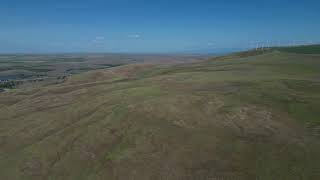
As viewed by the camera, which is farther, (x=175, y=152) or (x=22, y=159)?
(x=22, y=159)

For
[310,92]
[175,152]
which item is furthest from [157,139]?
[310,92]

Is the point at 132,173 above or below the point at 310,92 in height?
below

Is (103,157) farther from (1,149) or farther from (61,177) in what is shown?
(1,149)

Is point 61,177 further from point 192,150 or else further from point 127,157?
point 192,150

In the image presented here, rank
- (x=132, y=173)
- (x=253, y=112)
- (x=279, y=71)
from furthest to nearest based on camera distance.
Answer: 1. (x=279, y=71)
2. (x=253, y=112)
3. (x=132, y=173)

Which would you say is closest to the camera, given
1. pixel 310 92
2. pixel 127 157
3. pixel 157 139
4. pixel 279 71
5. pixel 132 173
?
pixel 132 173

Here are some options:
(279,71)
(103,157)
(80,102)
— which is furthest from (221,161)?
(279,71)
